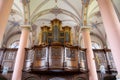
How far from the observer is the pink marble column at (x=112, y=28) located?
18.8ft

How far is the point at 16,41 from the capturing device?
18328 mm

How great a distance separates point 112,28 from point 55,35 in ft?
22.9

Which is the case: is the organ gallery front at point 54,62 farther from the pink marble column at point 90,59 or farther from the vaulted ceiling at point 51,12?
the vaulted ceiling at point 51,12

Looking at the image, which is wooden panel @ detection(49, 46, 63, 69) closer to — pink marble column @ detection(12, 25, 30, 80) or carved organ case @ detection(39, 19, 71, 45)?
carved organ case @ detection(39, 19, 71, 45)

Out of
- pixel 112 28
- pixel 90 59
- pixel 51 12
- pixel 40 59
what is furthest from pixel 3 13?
pixel 51 12

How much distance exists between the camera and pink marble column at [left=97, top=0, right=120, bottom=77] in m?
5.72

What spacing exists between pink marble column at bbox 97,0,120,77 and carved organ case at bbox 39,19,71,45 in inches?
243

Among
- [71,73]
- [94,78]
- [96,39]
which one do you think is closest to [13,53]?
[71,73]

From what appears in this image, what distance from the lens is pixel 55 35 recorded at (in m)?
12.7

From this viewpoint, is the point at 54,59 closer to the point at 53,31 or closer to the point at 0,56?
the point at 53,31

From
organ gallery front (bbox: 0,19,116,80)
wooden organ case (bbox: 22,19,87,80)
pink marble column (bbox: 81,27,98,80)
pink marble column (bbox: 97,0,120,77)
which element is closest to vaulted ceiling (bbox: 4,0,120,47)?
pink marble column (bbox: 81,27,98,80)

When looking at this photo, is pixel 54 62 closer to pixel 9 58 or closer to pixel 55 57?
pixel 55 57

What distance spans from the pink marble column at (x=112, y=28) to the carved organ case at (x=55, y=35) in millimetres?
6182

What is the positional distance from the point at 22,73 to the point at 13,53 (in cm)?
299
